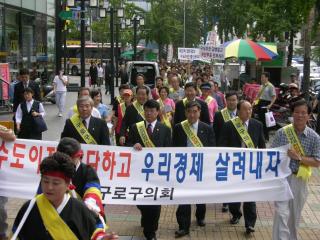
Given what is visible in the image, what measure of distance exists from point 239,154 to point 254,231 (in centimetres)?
111

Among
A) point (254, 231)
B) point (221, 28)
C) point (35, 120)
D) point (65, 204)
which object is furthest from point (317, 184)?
point (221, 28)

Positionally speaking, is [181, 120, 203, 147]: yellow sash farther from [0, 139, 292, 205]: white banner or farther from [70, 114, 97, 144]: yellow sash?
[70, 114, 97, 144]: yellow sash

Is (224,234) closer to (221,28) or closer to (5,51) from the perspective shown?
(5,51)

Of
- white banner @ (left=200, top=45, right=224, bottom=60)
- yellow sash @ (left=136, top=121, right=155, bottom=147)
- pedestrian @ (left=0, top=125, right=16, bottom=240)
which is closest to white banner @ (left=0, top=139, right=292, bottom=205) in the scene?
pedestrian @ (left=0, top=125, right=16, bottom=240)

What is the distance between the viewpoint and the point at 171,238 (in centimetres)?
684

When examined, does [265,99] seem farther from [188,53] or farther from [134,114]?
[188,53]

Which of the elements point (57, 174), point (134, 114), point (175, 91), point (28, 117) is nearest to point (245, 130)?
point (134, 114)

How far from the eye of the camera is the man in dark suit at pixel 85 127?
6.96 meters

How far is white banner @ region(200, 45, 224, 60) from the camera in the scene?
1867cm

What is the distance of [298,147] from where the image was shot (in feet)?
20.0

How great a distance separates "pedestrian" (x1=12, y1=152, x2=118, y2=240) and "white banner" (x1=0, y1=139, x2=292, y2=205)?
325cm

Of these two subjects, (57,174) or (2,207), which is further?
(2,207)

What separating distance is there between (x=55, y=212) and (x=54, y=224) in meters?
0.07

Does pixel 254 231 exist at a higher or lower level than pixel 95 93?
lower
